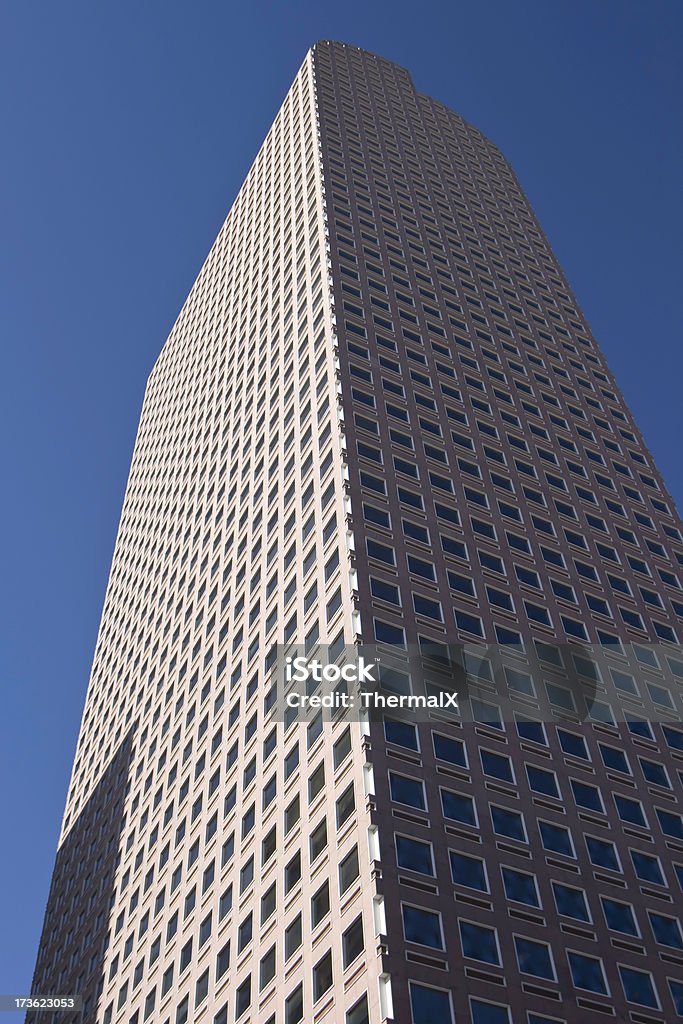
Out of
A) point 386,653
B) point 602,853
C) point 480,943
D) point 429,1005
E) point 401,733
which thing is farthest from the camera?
point 386,653

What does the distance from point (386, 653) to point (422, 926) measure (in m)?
14.5

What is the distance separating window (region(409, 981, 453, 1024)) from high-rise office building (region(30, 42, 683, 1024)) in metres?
0.09

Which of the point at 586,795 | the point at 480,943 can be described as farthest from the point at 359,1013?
the point at 586,795

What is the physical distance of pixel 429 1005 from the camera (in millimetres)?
42125

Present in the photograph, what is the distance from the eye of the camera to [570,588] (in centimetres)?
7081

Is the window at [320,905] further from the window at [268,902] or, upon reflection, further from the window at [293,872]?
the window at [268,902]

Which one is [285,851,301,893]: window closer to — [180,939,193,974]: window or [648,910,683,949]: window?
[180,939,193,974]: window

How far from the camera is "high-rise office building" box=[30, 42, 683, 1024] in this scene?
48125 millimetres

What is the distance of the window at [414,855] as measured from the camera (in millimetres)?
46906

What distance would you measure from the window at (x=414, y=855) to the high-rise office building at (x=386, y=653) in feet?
0.35

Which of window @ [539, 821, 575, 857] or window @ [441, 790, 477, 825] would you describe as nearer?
window @ [441, 790, 477, 825]

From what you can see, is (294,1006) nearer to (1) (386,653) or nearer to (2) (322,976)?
(2) (322,976)

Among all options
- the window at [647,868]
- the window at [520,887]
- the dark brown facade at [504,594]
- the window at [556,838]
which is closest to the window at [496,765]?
the dark brown facade at [504,594]

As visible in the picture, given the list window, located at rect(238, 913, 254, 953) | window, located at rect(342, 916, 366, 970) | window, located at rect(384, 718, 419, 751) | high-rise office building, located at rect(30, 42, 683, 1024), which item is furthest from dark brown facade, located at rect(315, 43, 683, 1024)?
window, located at rect(238, 913, 254, 953)
